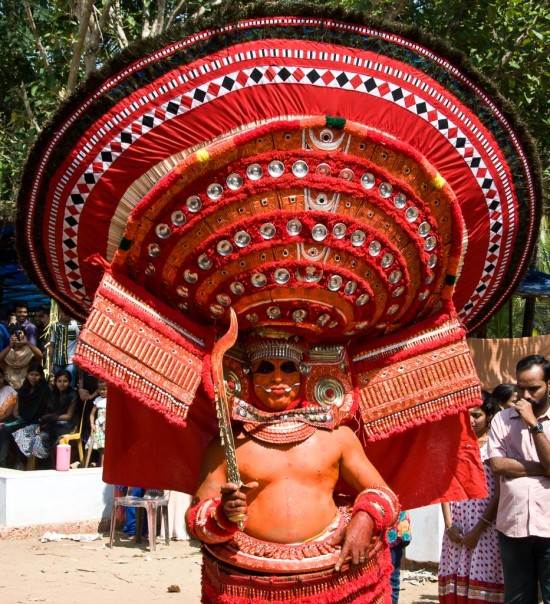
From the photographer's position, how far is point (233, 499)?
363 cm

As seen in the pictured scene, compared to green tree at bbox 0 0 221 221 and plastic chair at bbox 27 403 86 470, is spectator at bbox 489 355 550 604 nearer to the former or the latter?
green tree at bbox 0 0 221 221

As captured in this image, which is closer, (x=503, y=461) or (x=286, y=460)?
(x=286, y=460)

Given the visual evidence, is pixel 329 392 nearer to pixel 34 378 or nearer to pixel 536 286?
pixel 34 378

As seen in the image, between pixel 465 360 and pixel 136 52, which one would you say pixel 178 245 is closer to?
pixel 136 52

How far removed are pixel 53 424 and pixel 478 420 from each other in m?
6.61

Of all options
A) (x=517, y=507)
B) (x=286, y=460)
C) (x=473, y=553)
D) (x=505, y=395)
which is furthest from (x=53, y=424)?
(x=286, y=460)

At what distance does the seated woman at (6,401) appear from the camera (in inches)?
472

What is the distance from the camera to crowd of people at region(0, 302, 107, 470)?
36.8 feet

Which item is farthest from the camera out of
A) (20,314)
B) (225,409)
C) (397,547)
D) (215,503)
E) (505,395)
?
(20,314)

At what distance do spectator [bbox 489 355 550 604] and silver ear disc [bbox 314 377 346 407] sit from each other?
50.1 inches

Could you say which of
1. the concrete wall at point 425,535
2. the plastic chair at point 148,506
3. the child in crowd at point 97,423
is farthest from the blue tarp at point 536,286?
the child in crowd at point 97,423

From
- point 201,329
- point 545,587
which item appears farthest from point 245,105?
point 545,587

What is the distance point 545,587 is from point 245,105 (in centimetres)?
331

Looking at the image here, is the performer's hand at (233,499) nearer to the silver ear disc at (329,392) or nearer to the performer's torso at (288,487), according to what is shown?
the performer's torso at (288,487)
